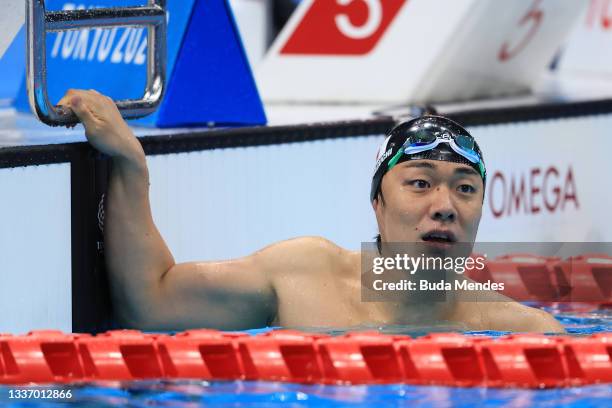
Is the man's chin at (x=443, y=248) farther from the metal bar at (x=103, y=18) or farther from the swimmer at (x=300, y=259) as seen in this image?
Result: the metal bar at (x=103, y=18)

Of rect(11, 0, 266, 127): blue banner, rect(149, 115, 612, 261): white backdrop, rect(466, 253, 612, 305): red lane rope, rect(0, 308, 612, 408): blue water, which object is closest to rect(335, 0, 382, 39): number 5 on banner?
rect(149, 115, 612, 261): white backdrop

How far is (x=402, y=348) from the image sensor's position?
9.93 ft

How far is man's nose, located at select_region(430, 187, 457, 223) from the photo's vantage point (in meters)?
3.26

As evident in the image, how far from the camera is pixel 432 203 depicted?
329 cm

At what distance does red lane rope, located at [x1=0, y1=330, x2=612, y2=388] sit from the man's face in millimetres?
332

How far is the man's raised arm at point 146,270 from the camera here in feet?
10.8

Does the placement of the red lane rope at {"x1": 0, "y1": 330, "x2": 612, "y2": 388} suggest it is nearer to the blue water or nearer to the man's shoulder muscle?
the blue water

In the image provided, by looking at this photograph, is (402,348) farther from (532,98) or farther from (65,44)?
(532,98)

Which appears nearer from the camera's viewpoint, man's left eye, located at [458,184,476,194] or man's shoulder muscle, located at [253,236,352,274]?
man's left eye, located at [458,184,476,194]

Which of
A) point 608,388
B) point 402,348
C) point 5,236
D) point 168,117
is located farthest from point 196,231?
point 608,388

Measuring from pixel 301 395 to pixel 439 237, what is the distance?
0.63 m

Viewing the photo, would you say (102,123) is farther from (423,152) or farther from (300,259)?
(423,152)

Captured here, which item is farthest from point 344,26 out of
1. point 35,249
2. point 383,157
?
point 35,249

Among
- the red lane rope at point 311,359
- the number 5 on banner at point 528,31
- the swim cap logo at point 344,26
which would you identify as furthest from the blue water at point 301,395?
the number 5 on banner at point 528,31
